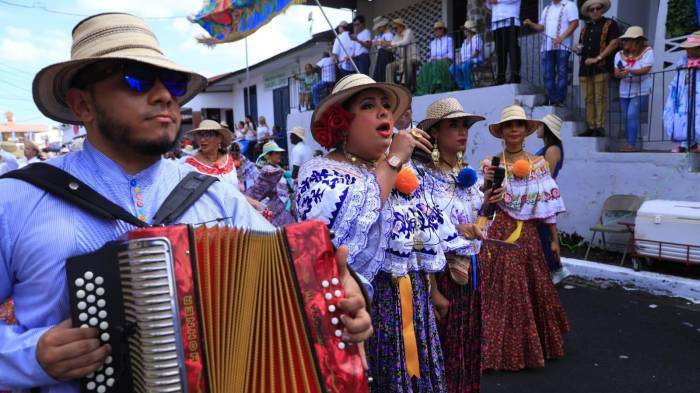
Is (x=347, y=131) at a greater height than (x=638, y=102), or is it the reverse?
(x=638, y=102)

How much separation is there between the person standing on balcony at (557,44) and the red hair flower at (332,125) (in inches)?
272

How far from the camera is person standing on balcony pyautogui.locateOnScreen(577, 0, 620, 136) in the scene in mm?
7695

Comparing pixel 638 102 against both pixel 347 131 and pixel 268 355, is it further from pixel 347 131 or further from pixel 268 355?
pixel 268 355

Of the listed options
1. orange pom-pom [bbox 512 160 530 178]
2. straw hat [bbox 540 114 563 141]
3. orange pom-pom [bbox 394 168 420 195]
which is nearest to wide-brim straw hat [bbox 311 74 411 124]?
orange pom-pom [bbox 394 168 420 195]

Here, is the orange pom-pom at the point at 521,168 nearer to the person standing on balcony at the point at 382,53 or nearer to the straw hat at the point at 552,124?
the straw hat at the point at 552,124

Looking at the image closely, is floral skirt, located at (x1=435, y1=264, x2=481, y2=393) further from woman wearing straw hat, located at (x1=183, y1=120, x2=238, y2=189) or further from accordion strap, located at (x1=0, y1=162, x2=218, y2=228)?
woman wearing straw hat, located at (x1=183, y1=120, x2=238, y2=189)

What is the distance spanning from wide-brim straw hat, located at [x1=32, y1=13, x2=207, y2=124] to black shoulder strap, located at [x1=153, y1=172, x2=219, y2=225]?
36 centimetres

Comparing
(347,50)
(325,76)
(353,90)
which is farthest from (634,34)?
(325,76)

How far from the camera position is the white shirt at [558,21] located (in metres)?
8.12

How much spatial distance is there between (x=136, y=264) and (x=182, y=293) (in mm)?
144

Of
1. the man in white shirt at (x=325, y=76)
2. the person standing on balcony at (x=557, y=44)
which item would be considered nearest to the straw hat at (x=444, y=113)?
the person standing on balcony at (x=557, y=44)

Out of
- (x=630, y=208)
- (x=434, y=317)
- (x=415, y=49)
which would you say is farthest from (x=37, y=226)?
(x=415, y=49)

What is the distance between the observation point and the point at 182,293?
135 cm

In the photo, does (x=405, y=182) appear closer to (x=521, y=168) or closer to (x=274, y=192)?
(x=521, y=168)
